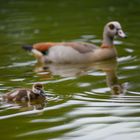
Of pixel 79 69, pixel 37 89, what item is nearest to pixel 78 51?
pixel 79 69

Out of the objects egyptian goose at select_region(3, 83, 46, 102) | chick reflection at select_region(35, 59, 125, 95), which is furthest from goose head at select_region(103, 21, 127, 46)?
egyptian goose at select_region(3, 83, 46, 102)

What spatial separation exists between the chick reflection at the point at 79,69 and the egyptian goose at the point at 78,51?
0.74ft

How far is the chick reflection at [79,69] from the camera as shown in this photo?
40.3 feet

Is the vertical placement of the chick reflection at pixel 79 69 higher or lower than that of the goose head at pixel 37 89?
lower

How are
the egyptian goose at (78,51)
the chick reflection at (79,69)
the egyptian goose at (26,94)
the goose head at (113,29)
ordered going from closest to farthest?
1. the egyptian goose at (26,94)
2. the chick reflection at (79,69)
3. the egyptian goose at (78,51)
4. the goose head at (113,29)

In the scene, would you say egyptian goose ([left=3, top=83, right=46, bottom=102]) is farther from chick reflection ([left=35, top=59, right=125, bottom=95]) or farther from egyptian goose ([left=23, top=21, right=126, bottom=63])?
egyptian goose ([left=23, top=21, right=126, bottom=63])

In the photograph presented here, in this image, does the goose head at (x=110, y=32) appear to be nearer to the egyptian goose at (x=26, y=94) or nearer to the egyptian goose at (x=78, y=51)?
the egyptian goose at (x=78, y=51)

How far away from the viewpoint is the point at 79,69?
1342 cm

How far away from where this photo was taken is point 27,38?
17641mm

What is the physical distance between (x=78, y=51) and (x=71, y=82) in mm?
2744

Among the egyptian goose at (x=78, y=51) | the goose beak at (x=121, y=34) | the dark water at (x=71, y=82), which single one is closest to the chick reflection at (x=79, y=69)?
the dark water at (x=71, y=82)

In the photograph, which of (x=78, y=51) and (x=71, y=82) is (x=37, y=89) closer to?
(x=71, y=82)

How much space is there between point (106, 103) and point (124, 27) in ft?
29.0

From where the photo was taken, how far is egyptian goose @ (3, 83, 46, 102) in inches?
405
